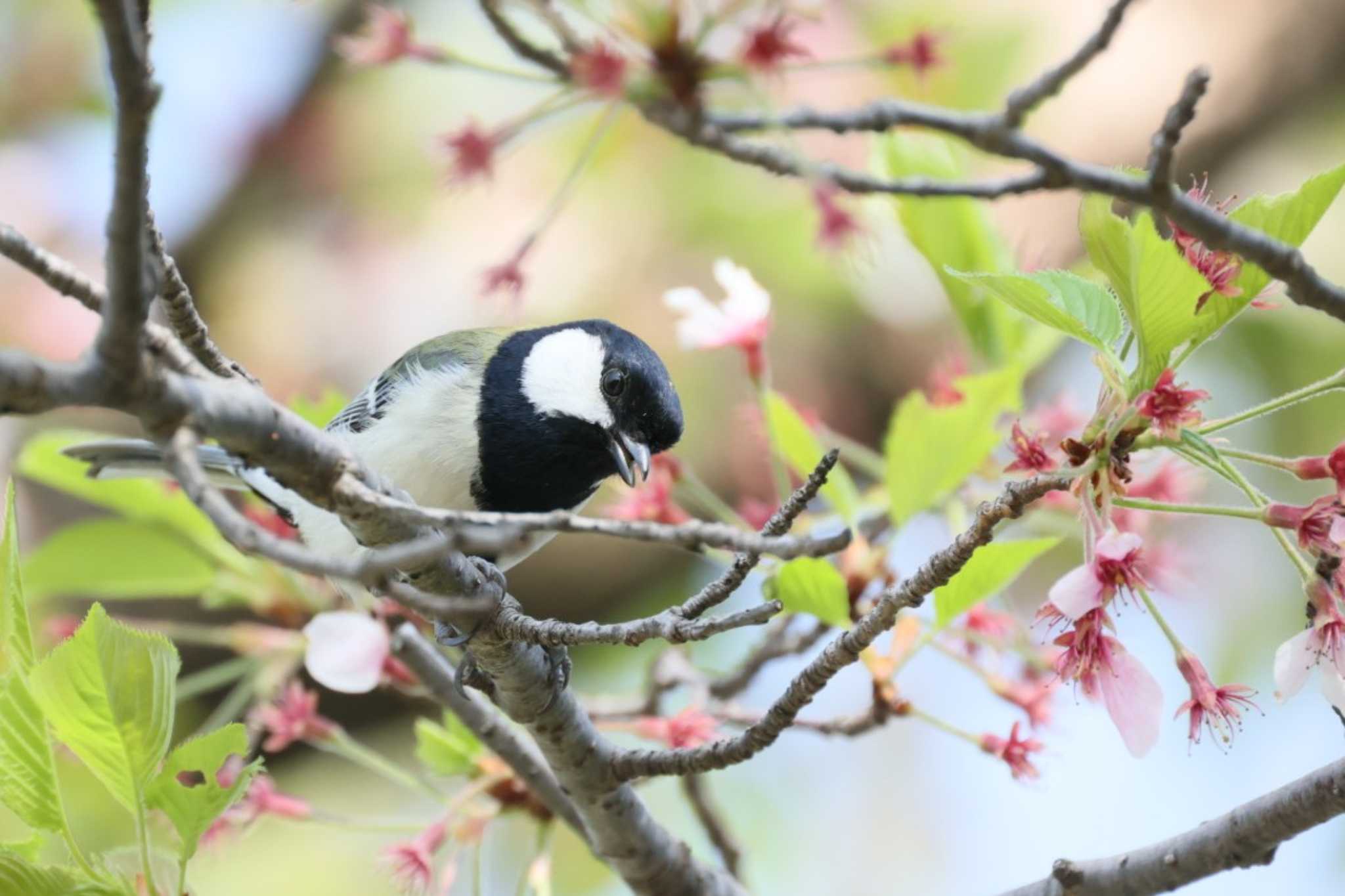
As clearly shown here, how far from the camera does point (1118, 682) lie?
1343mm

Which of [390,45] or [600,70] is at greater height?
[390,45]

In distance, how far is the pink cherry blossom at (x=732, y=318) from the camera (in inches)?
78.6

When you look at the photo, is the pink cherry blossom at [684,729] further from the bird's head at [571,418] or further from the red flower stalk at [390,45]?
the red flower stalk at [390,45]

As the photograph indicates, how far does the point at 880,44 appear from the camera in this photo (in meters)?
2.57

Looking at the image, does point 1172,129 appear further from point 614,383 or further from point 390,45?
point 614,383

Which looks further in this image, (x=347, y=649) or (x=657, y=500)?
(x=657, y=500)

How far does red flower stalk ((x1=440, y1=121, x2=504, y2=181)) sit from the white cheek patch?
1.67ft

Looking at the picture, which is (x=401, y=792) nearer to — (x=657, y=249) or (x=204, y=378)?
(x=657, y=249)

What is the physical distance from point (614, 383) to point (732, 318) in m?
0.51

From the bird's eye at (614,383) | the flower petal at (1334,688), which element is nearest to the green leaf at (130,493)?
the bird's eye at (614,383)

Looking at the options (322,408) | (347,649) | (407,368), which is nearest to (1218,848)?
(347,649)

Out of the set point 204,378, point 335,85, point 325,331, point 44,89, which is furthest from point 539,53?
point 44,89

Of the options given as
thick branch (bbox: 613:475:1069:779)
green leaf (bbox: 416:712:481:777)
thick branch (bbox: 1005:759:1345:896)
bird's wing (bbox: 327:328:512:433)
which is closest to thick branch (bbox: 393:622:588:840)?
green leaf (bbox: 416:712:481:777)

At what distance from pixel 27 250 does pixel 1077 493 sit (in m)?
0.95
